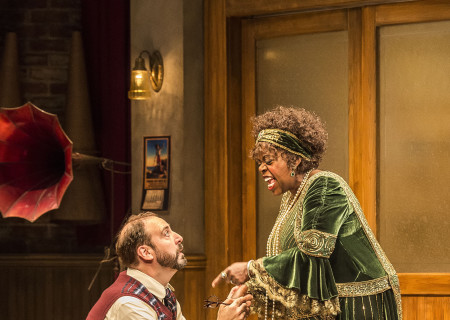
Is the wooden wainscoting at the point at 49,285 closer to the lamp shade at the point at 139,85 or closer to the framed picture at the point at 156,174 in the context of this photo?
the framed picture at the point at 156,174

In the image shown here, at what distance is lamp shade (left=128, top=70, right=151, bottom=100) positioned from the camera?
178 inches

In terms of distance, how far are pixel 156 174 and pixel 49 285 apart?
132cm

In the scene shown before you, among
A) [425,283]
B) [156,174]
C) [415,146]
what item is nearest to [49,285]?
[156,174]

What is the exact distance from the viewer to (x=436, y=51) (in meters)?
4.21

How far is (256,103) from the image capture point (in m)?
4.63

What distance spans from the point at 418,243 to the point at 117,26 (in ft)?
8.46

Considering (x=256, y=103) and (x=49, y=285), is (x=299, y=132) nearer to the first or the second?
(x=256, y=103)

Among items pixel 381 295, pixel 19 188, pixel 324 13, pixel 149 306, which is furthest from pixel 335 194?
pixel 19 188

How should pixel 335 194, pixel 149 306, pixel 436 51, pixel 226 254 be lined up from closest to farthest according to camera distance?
pixel 149 306
pixel 335 194
pixel 436 51
pixel 226 254

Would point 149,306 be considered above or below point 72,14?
below

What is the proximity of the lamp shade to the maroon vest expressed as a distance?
2.07 m

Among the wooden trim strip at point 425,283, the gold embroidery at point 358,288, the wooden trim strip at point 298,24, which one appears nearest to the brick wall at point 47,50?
the wooden trim strip at point 298,24

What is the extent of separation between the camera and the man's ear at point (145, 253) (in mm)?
2672

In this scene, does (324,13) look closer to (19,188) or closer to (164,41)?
(164,41)
